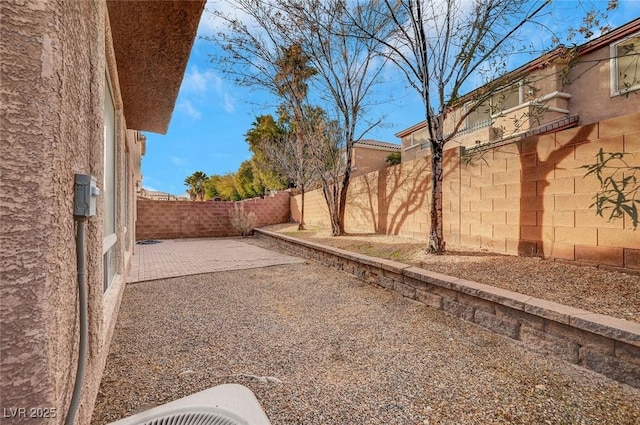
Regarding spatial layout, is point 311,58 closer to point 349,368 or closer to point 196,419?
point 349,368

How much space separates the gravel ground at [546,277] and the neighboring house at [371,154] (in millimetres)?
16989

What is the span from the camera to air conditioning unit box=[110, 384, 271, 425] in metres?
1.46

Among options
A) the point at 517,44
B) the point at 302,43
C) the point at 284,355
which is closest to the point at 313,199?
the point at 302,43

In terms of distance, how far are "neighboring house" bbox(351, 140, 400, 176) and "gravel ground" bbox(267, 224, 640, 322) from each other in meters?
17.0

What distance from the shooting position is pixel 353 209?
979 cm

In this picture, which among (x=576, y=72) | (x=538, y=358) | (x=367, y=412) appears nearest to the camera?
(x=367, y=412)

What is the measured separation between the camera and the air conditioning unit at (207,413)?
1464mm

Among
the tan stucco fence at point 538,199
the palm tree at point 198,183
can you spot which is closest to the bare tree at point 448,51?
the tan stucco fence at point 538,199

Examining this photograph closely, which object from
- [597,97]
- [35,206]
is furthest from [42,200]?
[597,97]

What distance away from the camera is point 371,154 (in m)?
22.8

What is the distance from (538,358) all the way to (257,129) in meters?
25.3

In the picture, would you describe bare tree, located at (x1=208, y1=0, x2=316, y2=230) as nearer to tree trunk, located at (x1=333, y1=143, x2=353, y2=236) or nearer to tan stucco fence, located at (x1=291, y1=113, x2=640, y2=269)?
tree trunk, located at (x1=333, y1=143, x2=353, y2=236)

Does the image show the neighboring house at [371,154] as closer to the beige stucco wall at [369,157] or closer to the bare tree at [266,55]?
the beige stucco wall at [369,157]

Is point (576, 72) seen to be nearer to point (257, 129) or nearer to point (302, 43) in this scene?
point (302, 43)
